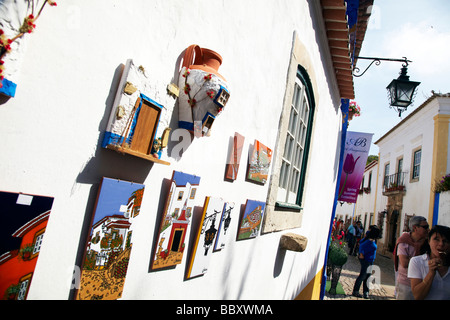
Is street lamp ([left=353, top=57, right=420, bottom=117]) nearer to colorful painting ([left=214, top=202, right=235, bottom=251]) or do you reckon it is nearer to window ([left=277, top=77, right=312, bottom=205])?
window ([left=277, top=77, right=312, bottom=205])

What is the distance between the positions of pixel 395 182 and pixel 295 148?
1741 cm

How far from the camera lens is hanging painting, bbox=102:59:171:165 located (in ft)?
3.69

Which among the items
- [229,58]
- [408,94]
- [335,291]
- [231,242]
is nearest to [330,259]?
[335,291]

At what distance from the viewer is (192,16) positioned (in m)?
1.53

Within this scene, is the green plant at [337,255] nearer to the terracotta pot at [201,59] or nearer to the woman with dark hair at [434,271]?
the woman with dark hair at [434,271]

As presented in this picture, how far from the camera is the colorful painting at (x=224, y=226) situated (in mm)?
1986

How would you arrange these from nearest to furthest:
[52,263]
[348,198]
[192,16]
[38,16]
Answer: [38,16], [52,263], [192,16], [348,198]

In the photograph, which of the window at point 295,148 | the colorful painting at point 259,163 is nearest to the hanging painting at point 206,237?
the colorful painting at point 259,163

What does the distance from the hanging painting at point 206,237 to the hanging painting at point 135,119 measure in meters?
0.59

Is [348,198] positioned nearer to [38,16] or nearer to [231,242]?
[231,242]

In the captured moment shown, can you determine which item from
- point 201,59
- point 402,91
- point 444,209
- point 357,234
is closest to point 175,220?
point 201,59

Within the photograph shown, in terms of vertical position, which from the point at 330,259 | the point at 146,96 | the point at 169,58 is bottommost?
the point at 330,259

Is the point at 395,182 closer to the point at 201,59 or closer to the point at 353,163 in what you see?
the point at 353,163

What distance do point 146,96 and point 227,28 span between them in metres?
0.89
